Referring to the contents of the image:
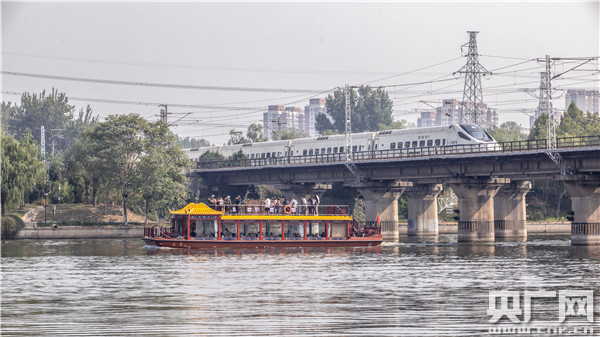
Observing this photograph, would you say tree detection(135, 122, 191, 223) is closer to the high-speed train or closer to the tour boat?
the high-speed train

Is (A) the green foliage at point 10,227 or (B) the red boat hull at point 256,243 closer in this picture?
(B) the red boat hull at point 256,243

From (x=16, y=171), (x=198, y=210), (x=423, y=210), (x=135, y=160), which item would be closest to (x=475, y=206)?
(x=423, y=210)

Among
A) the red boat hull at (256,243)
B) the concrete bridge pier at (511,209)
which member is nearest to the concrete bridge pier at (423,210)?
the concrete bridge pier at (511,209)

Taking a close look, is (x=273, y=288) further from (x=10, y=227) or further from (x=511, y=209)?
(x=511, y=209)

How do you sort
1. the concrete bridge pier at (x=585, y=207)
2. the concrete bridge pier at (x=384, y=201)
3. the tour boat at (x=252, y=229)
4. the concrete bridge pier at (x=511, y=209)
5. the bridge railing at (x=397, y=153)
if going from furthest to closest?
1. the concrete bridge pier at (x=384, y=201)
2. the concrete bridge pier at (x=511, y=209)
3. the bridge railing at (x=397, y=153)
4. the concrete bridge pier at (x=585, y=207)
5. the tour boat at (x=252, y=229)

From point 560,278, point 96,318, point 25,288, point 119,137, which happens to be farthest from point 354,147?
point 96,318

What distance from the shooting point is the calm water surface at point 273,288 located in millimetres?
32406

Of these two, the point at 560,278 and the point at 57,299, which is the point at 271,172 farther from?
the point at 57,299

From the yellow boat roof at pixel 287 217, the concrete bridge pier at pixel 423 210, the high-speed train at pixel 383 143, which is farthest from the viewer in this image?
the concrete bridge pier at pixel 423 210

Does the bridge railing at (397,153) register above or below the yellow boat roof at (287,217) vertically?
above

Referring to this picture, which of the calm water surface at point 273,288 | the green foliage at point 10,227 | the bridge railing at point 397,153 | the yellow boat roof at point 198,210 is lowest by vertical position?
the calm water surface at point 273,288

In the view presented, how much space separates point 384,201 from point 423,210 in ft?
23.6

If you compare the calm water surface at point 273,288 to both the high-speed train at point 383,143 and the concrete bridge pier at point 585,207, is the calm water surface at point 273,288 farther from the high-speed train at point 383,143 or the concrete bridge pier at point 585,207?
the high-speed train at point 383,143

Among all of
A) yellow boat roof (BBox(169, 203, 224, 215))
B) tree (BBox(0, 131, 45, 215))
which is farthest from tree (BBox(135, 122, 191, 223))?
yellow boat roof (BBox(169, 203, 224, 215))
